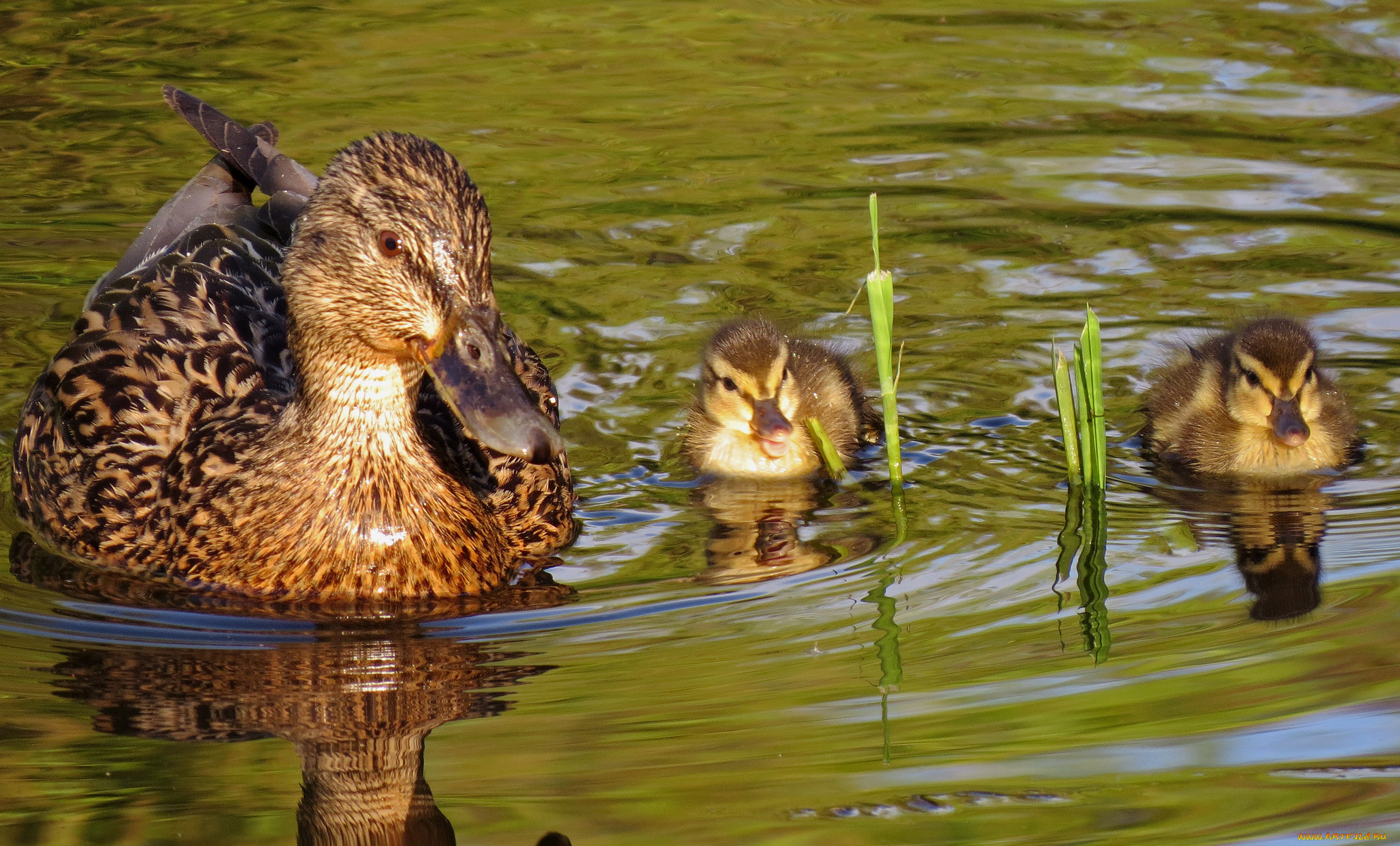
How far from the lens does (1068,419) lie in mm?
4102

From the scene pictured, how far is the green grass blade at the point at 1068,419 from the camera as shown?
13.2ft

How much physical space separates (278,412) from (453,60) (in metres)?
3.80

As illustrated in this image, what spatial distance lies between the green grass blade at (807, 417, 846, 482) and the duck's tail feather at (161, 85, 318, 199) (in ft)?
4.56

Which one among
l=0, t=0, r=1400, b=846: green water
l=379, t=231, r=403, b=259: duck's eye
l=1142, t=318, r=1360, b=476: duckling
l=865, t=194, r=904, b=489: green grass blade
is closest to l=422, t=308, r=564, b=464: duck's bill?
l=379, t=231, r=403, b=259: duck's eye

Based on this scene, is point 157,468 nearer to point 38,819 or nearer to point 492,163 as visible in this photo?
point 38,819

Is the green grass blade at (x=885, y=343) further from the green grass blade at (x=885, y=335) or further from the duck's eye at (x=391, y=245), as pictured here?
the duck's eye at (x=391, y=245)

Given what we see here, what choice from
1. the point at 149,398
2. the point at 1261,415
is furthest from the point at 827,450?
the point at 149,398

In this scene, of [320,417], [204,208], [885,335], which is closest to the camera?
[320,417]

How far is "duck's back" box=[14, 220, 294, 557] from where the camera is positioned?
3.90m

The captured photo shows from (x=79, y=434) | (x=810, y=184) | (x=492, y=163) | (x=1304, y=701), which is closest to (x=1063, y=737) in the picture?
(x=1304, y=701)

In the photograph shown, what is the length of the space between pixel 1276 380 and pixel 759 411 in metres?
1.28

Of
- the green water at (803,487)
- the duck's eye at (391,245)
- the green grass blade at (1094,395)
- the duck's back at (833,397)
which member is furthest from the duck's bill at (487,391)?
the duck's back at (833,397)

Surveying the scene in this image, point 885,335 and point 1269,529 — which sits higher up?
point 885,335

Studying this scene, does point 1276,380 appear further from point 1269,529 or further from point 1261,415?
point 1269,529
